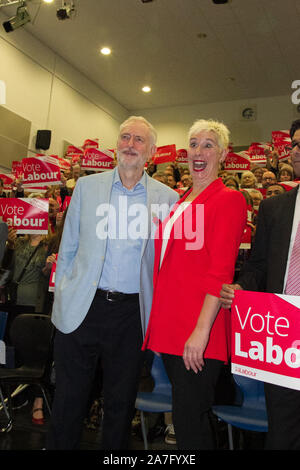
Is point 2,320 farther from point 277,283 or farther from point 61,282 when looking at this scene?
point 277,283

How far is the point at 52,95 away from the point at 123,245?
29.9 ft

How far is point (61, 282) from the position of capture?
74.9 inches

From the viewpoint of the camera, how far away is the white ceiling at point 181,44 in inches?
323

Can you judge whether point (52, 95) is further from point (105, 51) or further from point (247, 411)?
point (247, 411)

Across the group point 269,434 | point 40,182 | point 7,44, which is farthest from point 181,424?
point 7,44

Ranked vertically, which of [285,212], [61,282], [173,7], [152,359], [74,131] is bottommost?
[152,359]

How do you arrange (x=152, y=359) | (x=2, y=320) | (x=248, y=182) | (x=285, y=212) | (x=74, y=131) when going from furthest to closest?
(x=74, y=131) → (x=248, y=182) → (x=2, y=320) → (x=152, y=359) → (x=285, y=212)

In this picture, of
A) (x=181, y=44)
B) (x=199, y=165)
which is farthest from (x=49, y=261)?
(x=181, y=44)

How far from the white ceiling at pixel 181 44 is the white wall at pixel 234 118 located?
0.81 ft

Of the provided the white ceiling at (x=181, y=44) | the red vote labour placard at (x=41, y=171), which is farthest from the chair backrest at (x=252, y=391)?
the white ceiling at (x=181, y=44)

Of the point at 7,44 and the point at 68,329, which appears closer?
the point at 68,329

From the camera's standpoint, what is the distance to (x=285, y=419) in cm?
149

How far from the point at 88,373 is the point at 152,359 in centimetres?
108

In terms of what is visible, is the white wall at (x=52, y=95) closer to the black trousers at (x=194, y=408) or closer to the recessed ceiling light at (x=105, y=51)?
the recessed ceiling light at (x=105, y=51)
